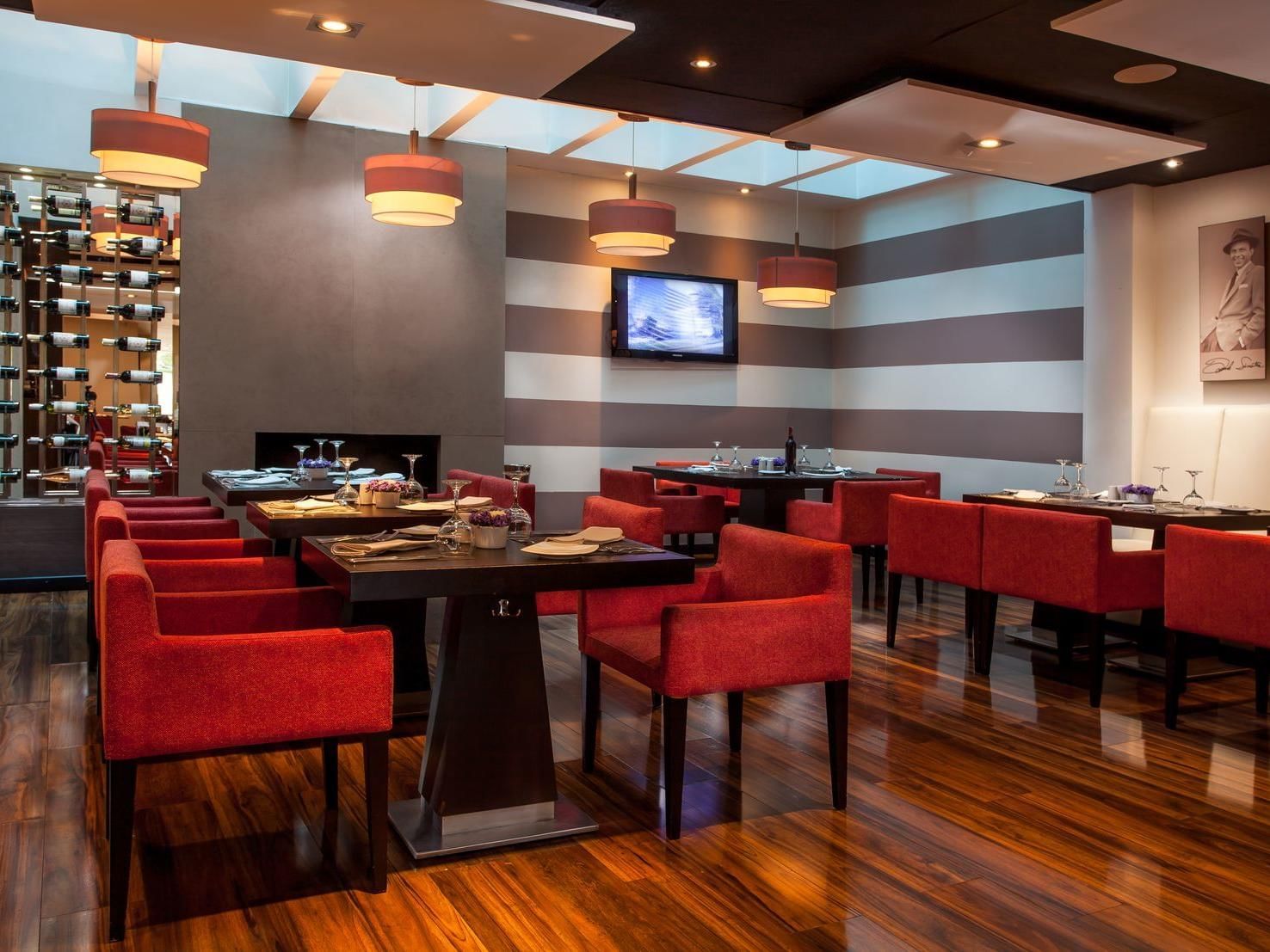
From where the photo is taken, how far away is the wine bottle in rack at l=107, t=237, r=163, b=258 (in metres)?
7.20

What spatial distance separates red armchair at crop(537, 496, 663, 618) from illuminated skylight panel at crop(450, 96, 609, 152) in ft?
14.7

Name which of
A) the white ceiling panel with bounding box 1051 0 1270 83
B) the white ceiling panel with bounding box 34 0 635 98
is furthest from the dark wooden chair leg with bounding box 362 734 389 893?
the white ceiling panel with bounding box 1051 0 1270 83

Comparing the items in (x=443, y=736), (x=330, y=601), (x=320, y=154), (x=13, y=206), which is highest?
(x=320, y=154)

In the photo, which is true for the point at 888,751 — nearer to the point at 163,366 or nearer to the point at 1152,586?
the point at 1152,586

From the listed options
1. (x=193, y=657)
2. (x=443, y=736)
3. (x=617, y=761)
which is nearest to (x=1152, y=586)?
(x=617, y=761)

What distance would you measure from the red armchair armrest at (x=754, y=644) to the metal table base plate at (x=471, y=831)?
48 cm

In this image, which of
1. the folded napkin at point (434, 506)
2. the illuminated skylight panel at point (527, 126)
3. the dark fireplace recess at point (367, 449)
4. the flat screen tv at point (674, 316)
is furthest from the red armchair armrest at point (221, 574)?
the flat screen tv at point (674, 316)

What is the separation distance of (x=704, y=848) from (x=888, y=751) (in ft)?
3.78

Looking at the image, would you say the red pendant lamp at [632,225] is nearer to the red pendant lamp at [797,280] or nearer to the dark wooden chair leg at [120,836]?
the red pendant lamp at [797,280]

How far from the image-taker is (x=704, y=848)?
295cm

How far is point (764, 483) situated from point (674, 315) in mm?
3264

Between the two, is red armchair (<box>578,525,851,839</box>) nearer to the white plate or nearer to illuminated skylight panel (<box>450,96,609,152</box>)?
the white plate

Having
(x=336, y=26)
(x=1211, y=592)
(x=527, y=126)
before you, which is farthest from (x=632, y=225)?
(x=1211, y=592)

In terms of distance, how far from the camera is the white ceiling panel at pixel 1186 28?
3727 millimetres
